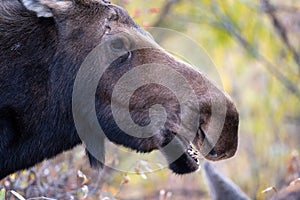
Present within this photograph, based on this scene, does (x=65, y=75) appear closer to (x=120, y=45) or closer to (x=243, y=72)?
(x=120, y=45)

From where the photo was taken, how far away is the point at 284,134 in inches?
549

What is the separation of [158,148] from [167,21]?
734 cm

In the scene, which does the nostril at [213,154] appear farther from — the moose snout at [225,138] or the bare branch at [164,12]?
the bare branch at [164,12]

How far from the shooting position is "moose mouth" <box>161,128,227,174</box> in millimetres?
5898

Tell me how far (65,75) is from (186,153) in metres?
0.92

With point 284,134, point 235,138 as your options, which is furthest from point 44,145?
point 284,134

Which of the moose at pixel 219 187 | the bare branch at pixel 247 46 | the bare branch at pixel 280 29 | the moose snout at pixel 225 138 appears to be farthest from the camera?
the bare branch at pixel 247 46

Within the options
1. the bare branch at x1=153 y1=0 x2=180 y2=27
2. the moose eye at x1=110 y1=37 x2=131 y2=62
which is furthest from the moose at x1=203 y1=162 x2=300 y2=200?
the bare branch at x1=153 y1=0 x2=180 y2=27

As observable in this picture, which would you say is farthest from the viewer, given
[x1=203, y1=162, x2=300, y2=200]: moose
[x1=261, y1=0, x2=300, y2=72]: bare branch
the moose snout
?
[x1=261, y1=0, x2=300, y2=72]: bare branch

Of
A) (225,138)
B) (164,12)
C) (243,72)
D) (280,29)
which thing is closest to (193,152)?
(225,138)

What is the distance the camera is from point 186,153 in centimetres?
A: 601

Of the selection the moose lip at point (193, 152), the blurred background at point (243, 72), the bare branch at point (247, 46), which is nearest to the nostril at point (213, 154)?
the moose lip at point (193, 152)

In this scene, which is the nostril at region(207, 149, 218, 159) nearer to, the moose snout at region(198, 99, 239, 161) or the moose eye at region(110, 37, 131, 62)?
the moose snout at region(198, 99, 239, 161)

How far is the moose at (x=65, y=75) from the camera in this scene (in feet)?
19.6
